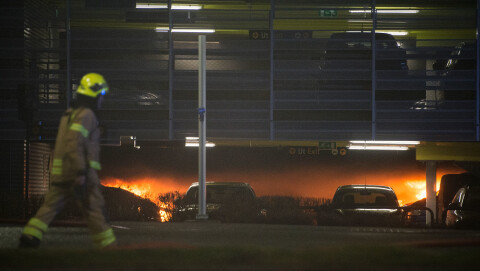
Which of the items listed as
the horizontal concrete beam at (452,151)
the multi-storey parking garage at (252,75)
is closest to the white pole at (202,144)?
the multi-storey parking garage at (252,75)

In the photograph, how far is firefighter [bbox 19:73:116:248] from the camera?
8531 mm

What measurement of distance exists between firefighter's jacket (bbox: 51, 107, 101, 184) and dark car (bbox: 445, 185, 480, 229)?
435 inches

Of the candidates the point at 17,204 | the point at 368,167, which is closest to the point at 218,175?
the point at 368,167

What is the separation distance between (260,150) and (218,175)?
1975mm

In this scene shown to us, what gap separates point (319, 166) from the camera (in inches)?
1193

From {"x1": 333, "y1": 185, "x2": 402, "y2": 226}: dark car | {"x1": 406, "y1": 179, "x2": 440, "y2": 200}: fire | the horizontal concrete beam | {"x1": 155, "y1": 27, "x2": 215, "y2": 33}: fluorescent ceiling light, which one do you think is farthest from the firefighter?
{"x1": 406, "y1": 179, "x2": 440, "y2": 200}: fire

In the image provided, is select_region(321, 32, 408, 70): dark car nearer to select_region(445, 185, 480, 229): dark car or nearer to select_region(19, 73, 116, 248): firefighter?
select_region(445, 185, 480, 229): dark car

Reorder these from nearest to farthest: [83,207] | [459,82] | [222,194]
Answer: [83,207], [222,194], [459,82]

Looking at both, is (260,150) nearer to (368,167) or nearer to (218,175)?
(218,175)

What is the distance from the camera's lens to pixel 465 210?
1755cm

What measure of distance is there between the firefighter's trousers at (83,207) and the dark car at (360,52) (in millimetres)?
15796

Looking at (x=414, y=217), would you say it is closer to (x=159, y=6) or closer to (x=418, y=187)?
(x=159, y=6)

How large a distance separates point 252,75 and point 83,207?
608 inches

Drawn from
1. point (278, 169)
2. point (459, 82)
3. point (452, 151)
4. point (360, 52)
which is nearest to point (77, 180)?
point (360, 52)
